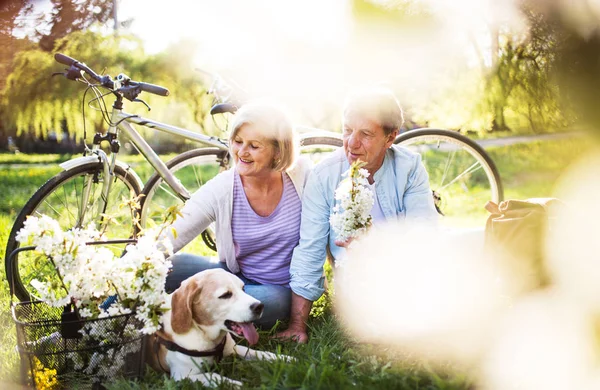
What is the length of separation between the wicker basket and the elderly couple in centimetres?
74

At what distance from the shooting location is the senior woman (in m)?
3.08

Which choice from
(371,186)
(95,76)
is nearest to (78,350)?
(371,186)

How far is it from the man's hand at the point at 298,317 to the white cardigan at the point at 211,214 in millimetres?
427

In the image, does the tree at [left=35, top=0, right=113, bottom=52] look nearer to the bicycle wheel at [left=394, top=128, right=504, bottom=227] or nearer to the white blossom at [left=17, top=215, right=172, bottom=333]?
the bicycle wheel at [left=394, top=128, right=504, bottom=227]

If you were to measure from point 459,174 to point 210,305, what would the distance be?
4.65 m

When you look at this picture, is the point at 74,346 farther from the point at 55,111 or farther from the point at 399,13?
the point at 55,111

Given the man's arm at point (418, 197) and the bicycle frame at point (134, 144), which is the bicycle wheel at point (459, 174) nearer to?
the man's arm at point (418, 197)

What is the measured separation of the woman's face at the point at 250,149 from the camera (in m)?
3.05

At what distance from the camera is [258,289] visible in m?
3.17

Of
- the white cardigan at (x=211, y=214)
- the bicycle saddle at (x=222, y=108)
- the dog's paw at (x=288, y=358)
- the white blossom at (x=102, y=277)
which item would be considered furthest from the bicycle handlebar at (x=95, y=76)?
the dog's paw at (x=288, y=358)

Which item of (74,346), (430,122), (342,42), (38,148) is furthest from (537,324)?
(38,148)

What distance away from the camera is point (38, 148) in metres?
12.9

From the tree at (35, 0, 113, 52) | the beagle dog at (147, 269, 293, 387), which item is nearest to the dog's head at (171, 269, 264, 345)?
the beagle dog at (147, 269, 293, 387)

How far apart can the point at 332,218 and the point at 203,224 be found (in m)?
0.84
